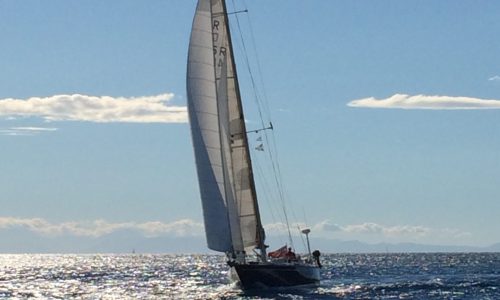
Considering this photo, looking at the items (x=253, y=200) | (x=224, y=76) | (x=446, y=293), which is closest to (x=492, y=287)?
(x=446, y=293)

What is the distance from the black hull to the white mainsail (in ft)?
5.72

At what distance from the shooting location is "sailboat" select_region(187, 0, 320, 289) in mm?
53719

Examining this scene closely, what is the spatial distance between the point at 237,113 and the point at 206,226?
6.98 m

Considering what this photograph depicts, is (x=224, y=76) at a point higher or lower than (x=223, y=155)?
higher

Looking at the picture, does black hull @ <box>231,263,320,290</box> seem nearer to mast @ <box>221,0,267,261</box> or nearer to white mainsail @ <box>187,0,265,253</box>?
mast @ <box>221,0,267,261</box>

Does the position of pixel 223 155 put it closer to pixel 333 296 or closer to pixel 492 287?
pixel 333 296

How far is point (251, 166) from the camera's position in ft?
186

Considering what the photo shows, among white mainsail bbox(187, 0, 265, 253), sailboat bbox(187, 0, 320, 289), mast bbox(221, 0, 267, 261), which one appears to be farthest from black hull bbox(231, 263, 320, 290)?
white mainsail bbox(187, 0, 265, 253)

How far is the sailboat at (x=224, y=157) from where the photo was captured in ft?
176

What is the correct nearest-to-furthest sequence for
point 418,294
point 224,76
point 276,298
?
point 276,298, point 224,76, point 418,294

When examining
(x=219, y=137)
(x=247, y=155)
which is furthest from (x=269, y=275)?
(x=219, y=137)

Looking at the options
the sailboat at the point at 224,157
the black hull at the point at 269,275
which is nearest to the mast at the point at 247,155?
the sailboat at the point at 224,157

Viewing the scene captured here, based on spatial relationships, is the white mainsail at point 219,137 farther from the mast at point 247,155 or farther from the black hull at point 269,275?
the black hull at point 269,275

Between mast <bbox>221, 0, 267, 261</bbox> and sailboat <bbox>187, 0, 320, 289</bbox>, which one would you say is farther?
mast <bbox>221, 0, 267, 261</bbox>
